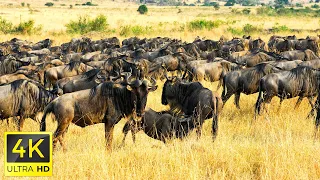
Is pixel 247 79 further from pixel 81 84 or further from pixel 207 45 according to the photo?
pixel 207 45

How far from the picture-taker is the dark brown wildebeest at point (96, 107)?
632 centimetres

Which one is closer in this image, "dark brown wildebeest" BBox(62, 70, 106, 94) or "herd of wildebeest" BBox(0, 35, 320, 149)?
"herd of wildebeest" BBox(0, 35, 320, 149)

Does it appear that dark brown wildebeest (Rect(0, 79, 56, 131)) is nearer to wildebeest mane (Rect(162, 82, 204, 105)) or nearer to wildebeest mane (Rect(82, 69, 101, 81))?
wildebeest mane (Rect(82, 69, 101, 81))

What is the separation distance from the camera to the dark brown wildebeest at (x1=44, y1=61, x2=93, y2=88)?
428 inches

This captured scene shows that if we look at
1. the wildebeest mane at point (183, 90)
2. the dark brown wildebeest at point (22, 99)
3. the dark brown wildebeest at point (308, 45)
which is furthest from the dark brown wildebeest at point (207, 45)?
the dark brown wildebeest at point (22, 99)

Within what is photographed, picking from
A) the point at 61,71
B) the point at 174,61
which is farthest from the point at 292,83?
the point at 174,61

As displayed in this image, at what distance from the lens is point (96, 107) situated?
645 centimetres

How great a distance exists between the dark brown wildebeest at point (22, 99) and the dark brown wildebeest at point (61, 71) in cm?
364

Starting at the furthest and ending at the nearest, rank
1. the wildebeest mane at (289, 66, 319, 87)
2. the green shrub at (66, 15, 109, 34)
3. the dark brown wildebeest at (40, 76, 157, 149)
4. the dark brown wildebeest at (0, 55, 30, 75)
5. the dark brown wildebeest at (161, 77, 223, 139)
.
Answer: the green shrub at (66, 15, 109, 34) < the dark brown wildebeest at (0, 55, 30, 75) < the wildebeest mane at (289, 66, 319, 87) < the dark brown wildebeest at (161, 77, 223, 139) < the dark brown wildebeest at (40, 76, 157, 149)

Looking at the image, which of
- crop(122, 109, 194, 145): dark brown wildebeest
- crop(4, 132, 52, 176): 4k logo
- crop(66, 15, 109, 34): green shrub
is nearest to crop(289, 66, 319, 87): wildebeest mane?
crop(122, 109, 194, 145): dark brown wildebeest

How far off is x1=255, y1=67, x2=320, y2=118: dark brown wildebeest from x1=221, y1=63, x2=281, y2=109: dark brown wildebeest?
774 millimetres

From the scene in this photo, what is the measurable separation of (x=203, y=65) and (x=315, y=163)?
726 centimetres

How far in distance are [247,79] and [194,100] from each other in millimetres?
2701

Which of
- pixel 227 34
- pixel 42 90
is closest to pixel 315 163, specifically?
pixel 42 90
